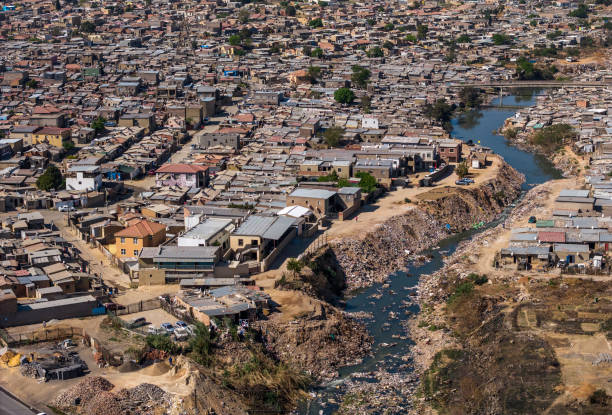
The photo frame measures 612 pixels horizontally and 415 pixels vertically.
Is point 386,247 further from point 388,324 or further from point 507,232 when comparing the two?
point 388,324

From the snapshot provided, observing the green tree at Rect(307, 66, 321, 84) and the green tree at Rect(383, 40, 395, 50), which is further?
the green tree at Rect(383, 40, 395, 50)

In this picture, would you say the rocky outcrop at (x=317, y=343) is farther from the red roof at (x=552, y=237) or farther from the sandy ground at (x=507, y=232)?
the red roof at (x=552, y=237)

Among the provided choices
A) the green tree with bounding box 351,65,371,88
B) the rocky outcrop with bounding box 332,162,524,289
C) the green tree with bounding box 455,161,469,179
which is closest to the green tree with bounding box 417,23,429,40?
the green tree with bounding box 351,65,371,88

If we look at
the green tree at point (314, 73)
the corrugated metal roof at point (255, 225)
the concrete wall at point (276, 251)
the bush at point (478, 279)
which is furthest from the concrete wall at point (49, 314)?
the green tree at point (314, 73)

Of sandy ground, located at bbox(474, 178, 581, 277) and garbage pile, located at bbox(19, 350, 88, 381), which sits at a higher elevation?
garbage pile, located at bbox(19, 350, 88, 381)

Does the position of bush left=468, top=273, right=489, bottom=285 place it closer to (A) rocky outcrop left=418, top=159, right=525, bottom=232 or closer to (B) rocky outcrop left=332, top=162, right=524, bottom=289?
(B) rocky outcrop left=332, top=162, right=524, bottom=289

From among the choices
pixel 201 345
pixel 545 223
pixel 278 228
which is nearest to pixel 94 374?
pixel 201 345
